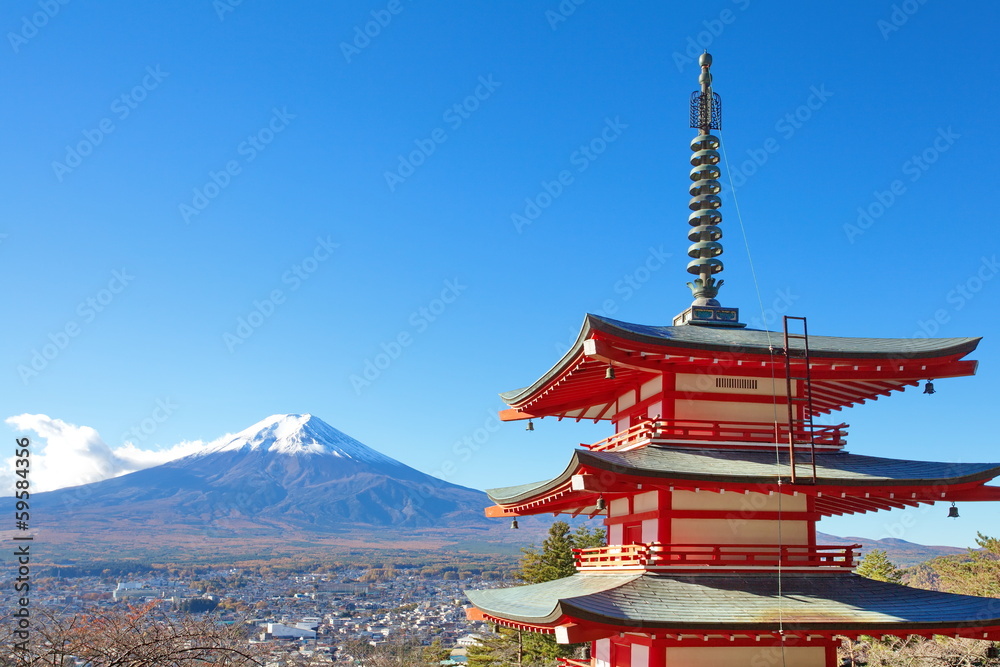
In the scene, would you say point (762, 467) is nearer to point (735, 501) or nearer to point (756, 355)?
point (735, 501)

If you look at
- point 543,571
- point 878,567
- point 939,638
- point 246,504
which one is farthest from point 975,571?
point 246,504

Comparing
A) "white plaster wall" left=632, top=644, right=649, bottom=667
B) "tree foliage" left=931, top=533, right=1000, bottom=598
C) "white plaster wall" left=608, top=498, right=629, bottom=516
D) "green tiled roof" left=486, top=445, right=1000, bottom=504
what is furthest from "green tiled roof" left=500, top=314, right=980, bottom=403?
"tree foliage" left=931, top=533, right=1000, bottom=598

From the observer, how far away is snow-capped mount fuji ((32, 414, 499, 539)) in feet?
502

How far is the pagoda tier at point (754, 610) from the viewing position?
38.1 ft

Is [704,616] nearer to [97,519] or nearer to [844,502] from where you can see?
[844,502]

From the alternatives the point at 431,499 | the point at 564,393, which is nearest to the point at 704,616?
the point at 564,393

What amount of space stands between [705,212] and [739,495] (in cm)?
611

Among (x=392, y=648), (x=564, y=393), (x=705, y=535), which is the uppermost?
(x=564, y=393)

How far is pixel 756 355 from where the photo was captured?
44.3 feet

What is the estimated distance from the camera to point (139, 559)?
119 meters

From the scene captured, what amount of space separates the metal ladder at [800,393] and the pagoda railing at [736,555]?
1.51 metres

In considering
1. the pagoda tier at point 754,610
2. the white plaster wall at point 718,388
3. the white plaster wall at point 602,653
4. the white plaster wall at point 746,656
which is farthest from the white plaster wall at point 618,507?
the white plaster wall at point 746,656

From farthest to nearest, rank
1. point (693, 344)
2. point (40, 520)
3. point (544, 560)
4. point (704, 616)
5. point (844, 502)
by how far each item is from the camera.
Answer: point (40, 520) < point (544, 560) < point (844, 502) < point (693, 344) < point (704, 616)

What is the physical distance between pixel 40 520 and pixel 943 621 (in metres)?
159
